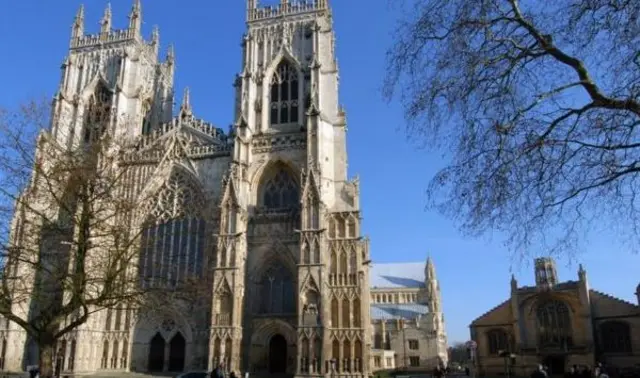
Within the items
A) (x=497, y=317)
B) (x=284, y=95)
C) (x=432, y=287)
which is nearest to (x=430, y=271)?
(x=432, y=287)

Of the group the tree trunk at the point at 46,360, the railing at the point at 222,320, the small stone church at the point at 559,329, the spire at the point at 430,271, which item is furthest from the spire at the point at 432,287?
the tree trunk at the point at 46,360

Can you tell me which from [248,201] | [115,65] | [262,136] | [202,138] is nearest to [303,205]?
[248,201]

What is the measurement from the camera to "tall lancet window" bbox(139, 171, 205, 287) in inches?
1385

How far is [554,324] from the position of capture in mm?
51531

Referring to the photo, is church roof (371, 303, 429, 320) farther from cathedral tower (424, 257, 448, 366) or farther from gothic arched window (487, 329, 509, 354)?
gothic arched window (487, 329, 509, 354)

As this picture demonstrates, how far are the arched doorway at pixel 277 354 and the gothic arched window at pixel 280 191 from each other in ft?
26.9

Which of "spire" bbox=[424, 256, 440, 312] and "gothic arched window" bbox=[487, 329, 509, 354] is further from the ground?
"spire" bbox=[424, 256, 440, 312]

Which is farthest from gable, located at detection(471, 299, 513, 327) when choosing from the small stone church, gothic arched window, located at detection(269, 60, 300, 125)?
gothic arched window, located at detection(269, 60, 300, 125)

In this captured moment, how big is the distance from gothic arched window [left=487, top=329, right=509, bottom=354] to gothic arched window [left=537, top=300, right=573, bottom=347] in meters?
3.65

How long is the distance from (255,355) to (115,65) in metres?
25.4

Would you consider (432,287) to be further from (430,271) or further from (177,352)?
(177,352)

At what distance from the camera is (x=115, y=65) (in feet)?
143

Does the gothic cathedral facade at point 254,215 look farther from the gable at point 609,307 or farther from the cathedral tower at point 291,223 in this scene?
the gable at point 609,307

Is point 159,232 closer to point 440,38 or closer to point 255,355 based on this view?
point 255,355
